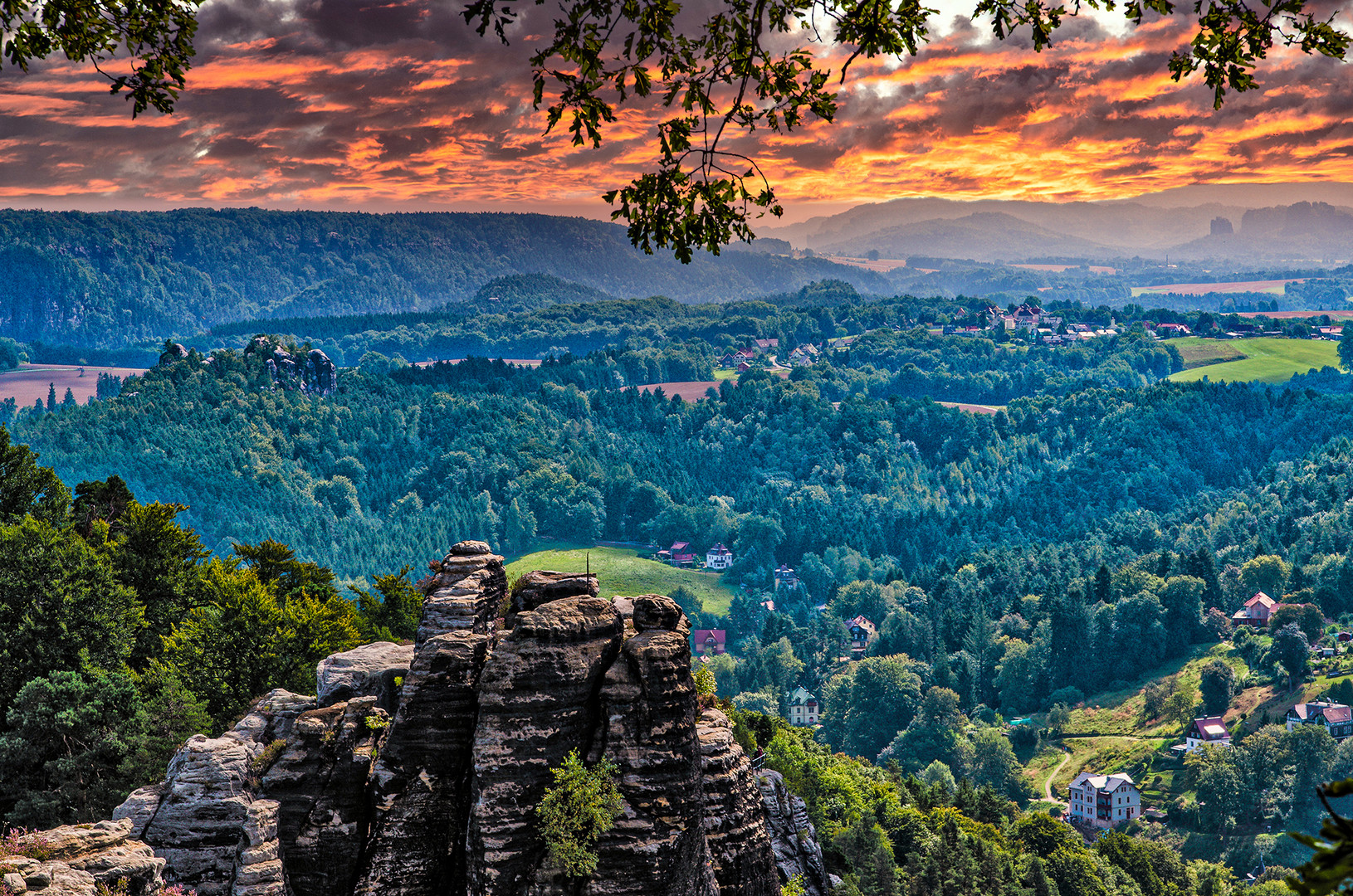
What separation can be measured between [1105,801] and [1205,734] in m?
23.5

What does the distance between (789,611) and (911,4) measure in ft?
622

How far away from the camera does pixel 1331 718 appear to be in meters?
120

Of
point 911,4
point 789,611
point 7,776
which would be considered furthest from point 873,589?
point 911,4

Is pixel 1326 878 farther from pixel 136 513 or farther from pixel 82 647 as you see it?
pixel 136 513

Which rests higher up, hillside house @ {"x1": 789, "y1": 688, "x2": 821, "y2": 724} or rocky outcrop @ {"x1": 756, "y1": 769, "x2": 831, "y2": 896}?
rocky outcrop @ {"x1": 756, "y1": 769, "x2": 831, "y2": 896}

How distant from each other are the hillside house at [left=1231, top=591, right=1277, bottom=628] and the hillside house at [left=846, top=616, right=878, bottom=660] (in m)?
59.6


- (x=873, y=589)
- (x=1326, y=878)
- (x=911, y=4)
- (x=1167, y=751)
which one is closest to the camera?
(x=1326, y=878)

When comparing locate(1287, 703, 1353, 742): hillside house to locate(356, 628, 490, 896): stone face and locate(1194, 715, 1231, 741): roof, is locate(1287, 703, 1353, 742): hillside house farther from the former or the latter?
locate(356, 628, 490, 896): stone face

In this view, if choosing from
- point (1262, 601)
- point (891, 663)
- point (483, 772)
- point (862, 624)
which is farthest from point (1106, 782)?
point (483, 772)

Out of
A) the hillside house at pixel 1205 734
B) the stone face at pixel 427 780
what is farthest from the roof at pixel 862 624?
the stone face at pixel 427 780

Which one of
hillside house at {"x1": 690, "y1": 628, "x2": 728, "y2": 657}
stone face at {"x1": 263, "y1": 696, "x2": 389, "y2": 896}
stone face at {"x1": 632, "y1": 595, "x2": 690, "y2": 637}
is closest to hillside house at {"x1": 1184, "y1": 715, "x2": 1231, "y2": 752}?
hillside house at {"x1": 690, "y1": 628, "x2": 728, "y2": 657}

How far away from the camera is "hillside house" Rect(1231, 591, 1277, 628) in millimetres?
155375

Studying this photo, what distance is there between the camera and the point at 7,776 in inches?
1337

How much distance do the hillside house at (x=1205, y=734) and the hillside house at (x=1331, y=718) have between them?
734cm
